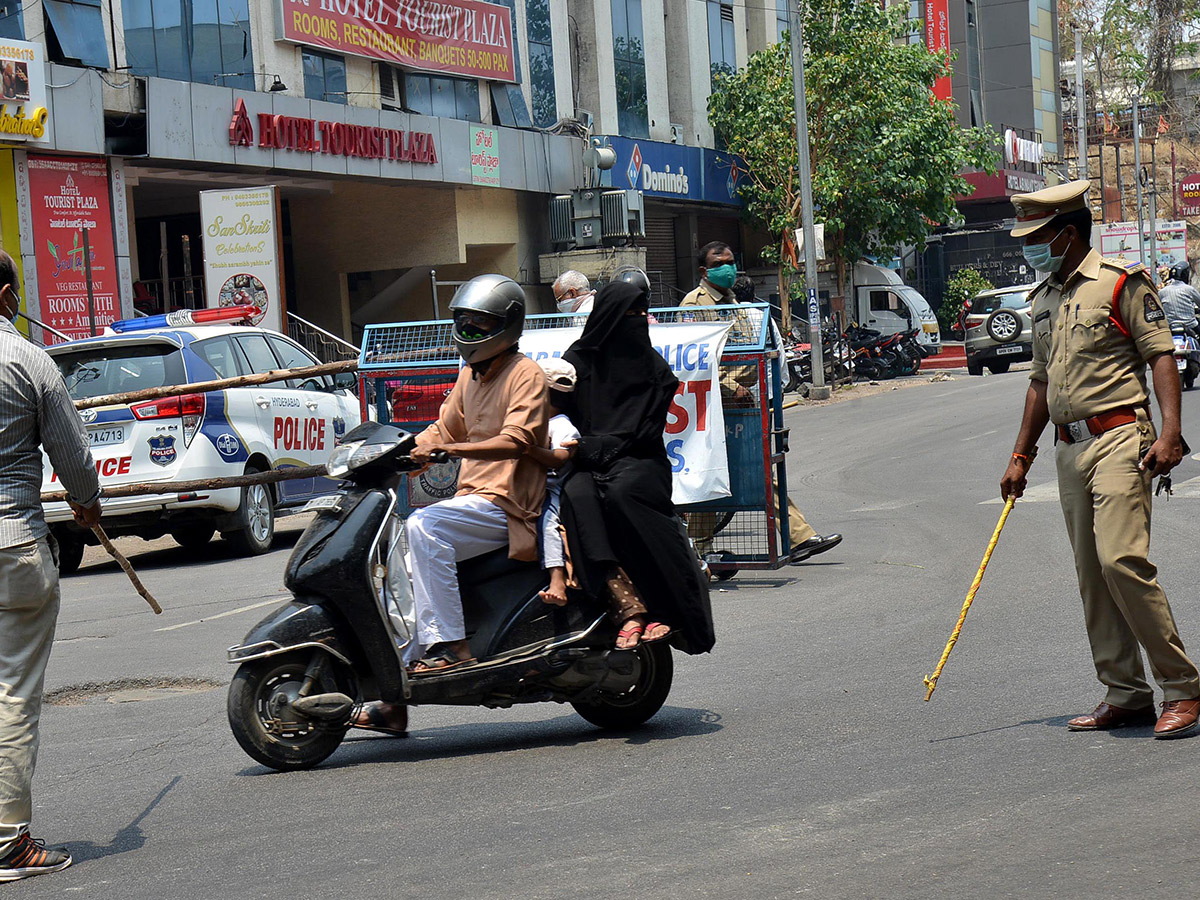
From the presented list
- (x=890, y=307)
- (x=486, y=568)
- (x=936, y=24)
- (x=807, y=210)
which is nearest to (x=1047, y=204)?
(x=486, y=568)

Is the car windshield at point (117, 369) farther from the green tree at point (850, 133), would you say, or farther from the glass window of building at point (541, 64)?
the green tree at point (850, 133)

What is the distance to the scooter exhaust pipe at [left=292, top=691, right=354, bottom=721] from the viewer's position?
5414 millimetres

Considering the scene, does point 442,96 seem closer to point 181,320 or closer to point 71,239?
point 71,239

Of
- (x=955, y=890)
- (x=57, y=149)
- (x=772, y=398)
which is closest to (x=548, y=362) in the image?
(x=955, y=890)

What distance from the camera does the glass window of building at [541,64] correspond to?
3038 cm

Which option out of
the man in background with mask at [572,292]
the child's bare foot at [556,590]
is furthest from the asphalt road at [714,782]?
the man in background with mask at [572,292]

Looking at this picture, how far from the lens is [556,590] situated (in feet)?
18.6

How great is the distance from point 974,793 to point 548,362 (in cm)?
236

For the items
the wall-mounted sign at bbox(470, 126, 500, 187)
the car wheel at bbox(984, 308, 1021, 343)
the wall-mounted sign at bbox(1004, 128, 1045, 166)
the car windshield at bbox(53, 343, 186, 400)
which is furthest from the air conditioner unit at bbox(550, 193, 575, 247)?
the wall-mounted sign at bbox(1004, 128, 1045, 166)

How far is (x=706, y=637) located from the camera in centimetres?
588

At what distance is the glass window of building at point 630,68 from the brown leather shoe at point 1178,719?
28716mm

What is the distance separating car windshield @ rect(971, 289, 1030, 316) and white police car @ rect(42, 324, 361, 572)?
72.2ft

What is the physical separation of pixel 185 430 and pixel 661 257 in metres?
26.8

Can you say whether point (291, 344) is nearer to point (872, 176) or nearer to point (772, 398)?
point (772, 398)
